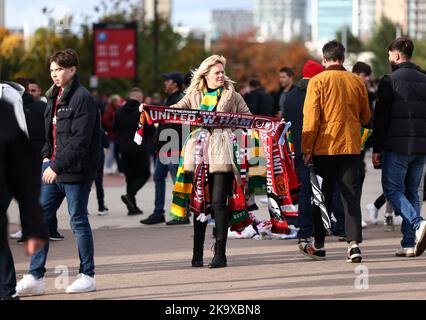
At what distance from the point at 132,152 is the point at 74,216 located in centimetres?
752

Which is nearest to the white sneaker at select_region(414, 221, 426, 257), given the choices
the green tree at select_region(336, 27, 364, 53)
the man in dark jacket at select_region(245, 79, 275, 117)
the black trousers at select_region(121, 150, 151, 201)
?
the black trousers at select_region(121, 150, 151, 201)

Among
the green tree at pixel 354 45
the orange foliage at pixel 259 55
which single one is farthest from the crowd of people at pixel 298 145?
the green tree at pixel 354 45

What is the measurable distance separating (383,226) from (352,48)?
332 feet

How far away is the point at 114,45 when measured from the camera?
34.2 meters

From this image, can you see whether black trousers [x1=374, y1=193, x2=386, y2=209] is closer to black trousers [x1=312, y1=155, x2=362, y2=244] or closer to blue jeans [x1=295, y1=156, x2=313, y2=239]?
blue jeans [x1=295, y1=156, x2=313, y2=239]

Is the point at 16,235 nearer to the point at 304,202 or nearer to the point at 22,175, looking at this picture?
the point at 304,202

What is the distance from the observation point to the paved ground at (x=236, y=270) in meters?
8.98

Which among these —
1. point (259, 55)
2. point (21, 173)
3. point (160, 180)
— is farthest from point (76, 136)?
point (259, 55)

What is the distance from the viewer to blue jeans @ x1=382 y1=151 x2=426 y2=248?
36.2 feet

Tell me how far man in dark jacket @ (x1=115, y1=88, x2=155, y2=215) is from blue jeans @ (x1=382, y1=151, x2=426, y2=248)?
18.9 ft

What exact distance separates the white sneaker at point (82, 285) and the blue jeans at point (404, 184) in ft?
11.1

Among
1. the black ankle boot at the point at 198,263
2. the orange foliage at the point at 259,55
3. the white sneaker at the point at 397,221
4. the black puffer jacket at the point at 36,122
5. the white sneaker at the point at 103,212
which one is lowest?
the orange foliage at the point at 259,55

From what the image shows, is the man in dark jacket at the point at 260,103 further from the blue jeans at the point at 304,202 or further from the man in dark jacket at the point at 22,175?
the man in dark jacket at the point at 22,175

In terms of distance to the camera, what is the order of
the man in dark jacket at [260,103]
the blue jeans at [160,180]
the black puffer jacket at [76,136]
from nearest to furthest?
the black puffer jacket at [76,136]
the blue jeans at [160,180]
the man in dark jacket at [260,103]
